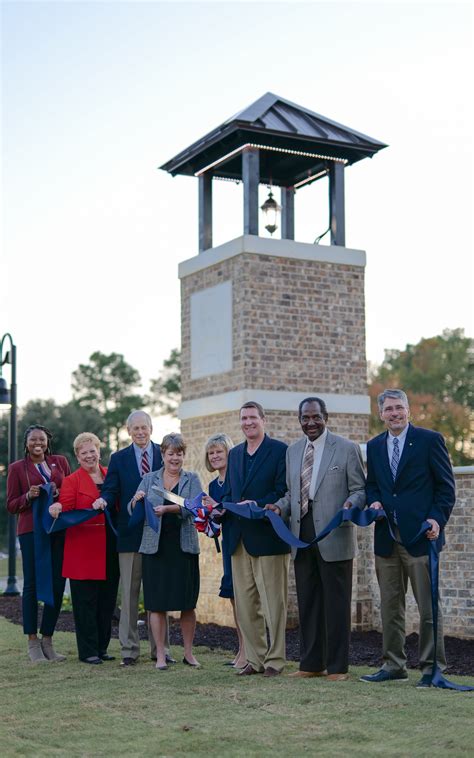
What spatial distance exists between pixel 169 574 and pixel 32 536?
5.05ft

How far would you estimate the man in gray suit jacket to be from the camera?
8016mm

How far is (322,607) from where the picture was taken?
8195 mm

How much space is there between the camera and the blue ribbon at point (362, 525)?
7.59 metres

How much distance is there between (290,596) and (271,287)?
3.86m

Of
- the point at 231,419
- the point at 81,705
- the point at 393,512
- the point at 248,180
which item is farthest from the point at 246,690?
the point at 248,180

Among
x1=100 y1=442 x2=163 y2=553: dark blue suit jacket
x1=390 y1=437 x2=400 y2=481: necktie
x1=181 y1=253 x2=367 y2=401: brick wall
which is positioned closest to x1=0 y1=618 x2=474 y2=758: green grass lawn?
x1=100 y1=442 x2=163 y2=553: dark blue suit jacket

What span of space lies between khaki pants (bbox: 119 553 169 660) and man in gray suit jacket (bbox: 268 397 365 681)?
163 centimetres

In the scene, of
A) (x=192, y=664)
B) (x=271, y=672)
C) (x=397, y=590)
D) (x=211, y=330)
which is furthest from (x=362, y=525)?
(x=211, y=330)

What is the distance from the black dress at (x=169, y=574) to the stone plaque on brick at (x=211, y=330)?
4.83 m

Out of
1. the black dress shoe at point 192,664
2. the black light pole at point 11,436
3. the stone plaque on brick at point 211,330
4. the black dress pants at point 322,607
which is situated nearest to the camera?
the black dress pants at point 322,607

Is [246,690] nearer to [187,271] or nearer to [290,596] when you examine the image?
[290,596]

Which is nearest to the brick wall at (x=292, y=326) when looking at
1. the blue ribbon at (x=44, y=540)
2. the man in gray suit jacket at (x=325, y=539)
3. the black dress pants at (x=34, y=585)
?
the blue ribbon at (x=44, y=540)

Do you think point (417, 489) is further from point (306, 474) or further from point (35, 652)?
point (35, 652)

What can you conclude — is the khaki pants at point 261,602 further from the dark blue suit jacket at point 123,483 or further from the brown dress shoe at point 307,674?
the dark blue suit jacket at point 123,483
